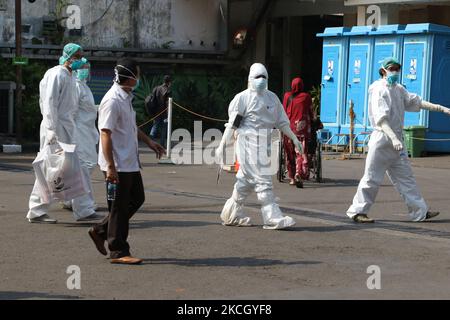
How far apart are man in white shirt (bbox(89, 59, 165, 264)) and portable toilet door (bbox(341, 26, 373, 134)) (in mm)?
14447

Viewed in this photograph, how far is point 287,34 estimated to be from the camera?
32750 millimetres

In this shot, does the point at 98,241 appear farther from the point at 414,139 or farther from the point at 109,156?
the point at 414,139

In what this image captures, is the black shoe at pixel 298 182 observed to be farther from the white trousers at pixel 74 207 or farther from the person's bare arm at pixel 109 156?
the person's bare arm at pixel 109 156

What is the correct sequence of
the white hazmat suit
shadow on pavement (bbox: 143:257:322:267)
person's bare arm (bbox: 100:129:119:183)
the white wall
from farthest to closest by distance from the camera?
1. the white wall
2. the white hazmat suit
3. shadow on pavement (bbox: 143:257:322:267)
4. person's bare arm (bbox: 100:129:119:183)

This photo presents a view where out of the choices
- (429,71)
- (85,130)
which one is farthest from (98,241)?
(429,71)

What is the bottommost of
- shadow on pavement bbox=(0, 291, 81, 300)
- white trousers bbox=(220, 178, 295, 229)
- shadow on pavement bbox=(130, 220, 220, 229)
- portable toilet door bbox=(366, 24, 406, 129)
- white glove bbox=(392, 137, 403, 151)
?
shadow on pavement bbox=(130, 220, 220, 229)

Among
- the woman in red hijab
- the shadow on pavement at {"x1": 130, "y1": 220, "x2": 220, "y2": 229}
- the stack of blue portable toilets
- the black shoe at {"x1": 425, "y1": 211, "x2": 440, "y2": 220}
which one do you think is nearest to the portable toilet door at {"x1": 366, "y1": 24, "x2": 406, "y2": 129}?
the stack of blue portable toilets

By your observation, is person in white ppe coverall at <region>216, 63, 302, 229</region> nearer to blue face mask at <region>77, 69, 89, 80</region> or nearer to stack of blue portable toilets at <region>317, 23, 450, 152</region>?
blue face mask at <region>77, 69, 89, 80</region>

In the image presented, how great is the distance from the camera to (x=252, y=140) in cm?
1136

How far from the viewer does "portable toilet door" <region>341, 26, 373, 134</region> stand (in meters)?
23.1

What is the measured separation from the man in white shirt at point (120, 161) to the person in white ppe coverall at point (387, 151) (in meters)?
3.70

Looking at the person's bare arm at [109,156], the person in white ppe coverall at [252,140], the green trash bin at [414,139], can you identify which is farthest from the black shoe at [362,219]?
the green trash bin at [414,139]

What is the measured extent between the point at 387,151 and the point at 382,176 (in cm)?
31

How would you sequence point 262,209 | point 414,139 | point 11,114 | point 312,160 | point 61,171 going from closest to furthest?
point 61,171 → point 262,209 → point 312,160 → point 414,139 → point 11,114
